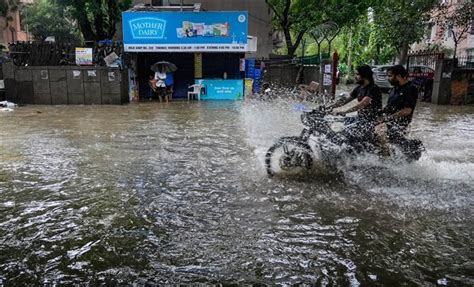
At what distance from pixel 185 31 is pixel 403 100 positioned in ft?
42.9

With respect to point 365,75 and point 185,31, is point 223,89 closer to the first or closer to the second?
point 185,31

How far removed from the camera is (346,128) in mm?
6586

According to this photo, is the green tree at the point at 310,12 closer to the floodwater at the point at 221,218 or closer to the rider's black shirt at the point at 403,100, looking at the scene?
the floodwater at the point at 221,218

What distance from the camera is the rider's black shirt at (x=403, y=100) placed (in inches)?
249

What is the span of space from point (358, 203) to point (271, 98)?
45.9 feet

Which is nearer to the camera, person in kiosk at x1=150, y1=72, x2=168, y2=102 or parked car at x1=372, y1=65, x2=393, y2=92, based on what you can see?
person in kiosk at x1=150, y1=72, x2=168, y2=102

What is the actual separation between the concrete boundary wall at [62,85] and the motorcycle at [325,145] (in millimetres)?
12035

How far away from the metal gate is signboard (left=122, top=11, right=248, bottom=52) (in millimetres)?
7936

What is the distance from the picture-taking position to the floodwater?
381 centimetres

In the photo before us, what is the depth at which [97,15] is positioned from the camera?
2128 cm

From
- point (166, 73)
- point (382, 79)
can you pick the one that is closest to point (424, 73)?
point (382, 79)

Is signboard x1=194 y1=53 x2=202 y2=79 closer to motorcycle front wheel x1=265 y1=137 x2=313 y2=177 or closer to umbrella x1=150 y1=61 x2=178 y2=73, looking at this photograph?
umbrella x1=150 y1=61 x2=178 y2=73

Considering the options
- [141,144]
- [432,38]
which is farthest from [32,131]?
[432,38]

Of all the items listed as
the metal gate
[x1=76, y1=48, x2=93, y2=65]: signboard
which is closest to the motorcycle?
[x1=76, y1=48, x2=93, y2=65]: signboard
